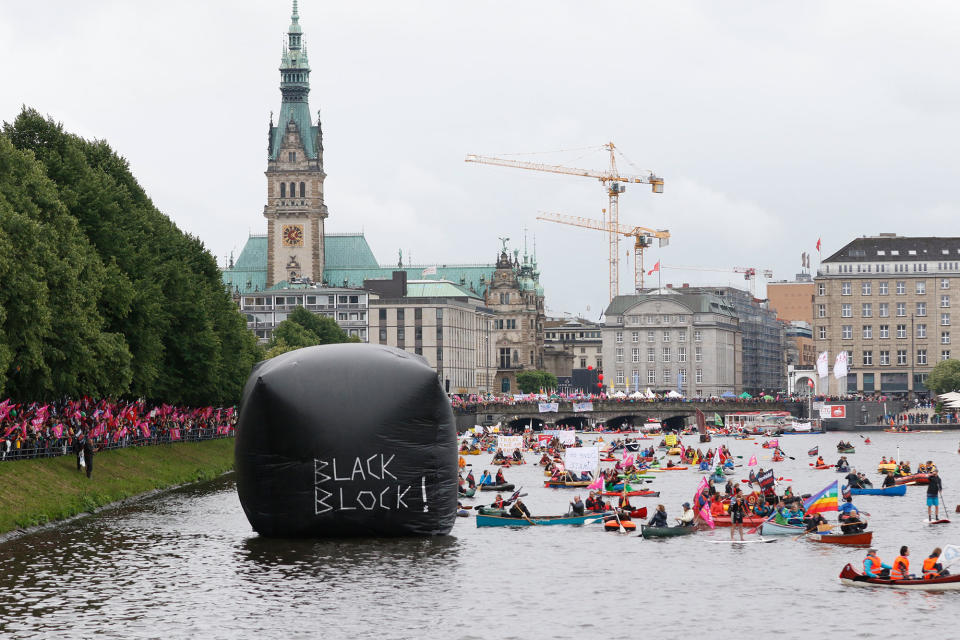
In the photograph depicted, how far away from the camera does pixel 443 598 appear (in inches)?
1986

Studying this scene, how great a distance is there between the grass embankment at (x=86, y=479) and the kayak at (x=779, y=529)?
3343cm

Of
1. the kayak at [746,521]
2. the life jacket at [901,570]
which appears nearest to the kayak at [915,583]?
the life jacket at [901,570]

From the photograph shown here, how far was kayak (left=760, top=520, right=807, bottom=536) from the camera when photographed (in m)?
71.2

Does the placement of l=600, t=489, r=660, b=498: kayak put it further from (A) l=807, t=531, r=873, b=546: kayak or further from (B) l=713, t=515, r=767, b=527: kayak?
(A) l=807, t=531, r=873, b=546: kayak

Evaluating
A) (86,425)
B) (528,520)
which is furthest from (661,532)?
(86,425)

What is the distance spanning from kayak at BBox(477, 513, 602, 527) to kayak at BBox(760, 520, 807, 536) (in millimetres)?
9460

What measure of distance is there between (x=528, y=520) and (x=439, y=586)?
23.3m

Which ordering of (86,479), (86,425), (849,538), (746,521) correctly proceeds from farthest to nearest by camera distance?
(86,425) < (86,479) < (746,521) < (849,538)

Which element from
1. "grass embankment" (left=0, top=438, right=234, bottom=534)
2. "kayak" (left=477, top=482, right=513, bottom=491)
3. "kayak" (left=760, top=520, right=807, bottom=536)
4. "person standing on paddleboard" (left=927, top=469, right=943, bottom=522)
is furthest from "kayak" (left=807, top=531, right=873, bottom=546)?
"kayak" (left=477, top=482, right=513, bottom=491)

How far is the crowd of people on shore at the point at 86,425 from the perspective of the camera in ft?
247

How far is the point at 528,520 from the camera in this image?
75625 millimetres

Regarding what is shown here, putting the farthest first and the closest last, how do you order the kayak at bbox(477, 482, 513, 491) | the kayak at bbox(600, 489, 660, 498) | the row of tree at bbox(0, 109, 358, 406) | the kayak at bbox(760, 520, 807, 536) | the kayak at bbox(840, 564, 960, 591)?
1. the kayak at bbox(477, 482, 513, 491)
2. the kayak at bbox(600, 489, 660, 498)
3. the row of tree at bbox(0, 109, 358, 406)
4. the kayak at bbox(760, 520, 807, 536)
5. the kayak at bbox(840, 564, 960, 591)

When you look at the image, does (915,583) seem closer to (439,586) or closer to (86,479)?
(439,586)

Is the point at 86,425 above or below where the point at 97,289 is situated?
below
